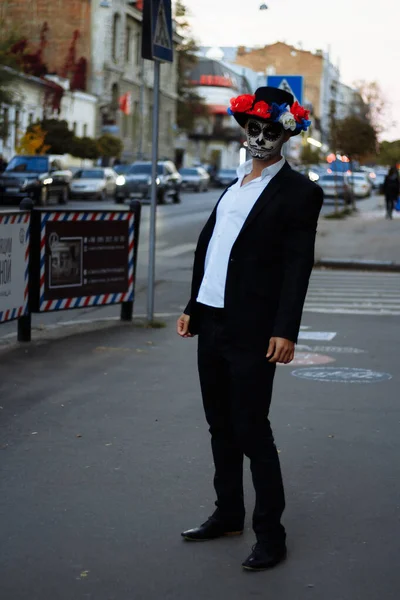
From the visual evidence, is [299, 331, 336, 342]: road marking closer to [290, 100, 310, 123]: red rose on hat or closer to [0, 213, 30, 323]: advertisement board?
[0, 213, 30, 323]: advertisement board

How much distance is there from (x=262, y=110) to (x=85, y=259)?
7534mm

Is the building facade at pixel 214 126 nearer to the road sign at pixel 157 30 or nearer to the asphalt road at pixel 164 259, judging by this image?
the asphalt road at pixel 164 259

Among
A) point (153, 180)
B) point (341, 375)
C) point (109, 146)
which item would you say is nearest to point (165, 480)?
point (341, 375)

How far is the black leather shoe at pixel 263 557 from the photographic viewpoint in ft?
15.8

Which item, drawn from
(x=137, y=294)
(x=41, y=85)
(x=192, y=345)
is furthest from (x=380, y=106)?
(x=192, y=345)

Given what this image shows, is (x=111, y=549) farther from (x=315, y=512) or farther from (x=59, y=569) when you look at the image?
(x=315, y=512)

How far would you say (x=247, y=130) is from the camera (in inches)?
196

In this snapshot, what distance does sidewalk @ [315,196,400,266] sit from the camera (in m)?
25.0

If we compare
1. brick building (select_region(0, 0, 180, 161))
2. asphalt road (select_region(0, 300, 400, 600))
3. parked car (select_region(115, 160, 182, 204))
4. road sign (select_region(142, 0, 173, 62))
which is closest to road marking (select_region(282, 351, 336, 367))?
asphalt road (select_region(0, 300, 400, 600))

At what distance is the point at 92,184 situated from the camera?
5091cm

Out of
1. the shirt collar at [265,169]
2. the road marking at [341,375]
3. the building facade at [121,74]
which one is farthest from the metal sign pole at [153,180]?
the building facade at [121,74]

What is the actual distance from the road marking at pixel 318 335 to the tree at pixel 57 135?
51180mm

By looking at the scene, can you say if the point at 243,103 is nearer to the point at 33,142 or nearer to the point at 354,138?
the point at 354,138

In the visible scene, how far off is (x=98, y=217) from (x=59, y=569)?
7801 millimetres
